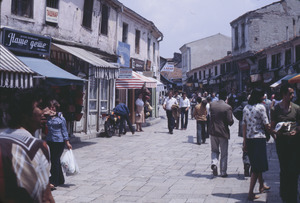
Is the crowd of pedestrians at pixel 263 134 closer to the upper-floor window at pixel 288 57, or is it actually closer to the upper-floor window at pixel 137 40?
the upper-floor window at pixel 137 40

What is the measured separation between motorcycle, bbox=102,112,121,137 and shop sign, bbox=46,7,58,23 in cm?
450

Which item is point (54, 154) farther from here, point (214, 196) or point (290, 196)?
point (290, 196)

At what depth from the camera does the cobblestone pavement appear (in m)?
5.72

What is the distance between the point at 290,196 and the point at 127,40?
16.2m

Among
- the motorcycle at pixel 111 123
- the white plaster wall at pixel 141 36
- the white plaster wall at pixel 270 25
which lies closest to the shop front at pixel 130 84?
the motorcycle at pixel 111 123

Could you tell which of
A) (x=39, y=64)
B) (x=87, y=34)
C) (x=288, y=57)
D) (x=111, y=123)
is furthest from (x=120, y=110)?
(x=288, y=57)

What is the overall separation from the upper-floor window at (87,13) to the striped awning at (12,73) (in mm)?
6292

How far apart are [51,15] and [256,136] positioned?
29.4ft

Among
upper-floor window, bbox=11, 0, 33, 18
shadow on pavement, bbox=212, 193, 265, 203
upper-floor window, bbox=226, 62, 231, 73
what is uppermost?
upper-floor window, bbox=226, 62, 231, 73

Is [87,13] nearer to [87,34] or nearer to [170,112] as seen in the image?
[87,34]

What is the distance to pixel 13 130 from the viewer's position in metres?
2.14

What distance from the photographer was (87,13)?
48.6 feet

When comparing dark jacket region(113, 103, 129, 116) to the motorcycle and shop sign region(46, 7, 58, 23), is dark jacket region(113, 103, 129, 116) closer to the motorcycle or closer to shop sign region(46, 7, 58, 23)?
the motorcycle

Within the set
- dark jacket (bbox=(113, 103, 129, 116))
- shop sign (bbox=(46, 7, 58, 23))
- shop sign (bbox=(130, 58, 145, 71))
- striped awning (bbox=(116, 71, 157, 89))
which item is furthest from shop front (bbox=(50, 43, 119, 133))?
shop sign (bbox=(130, 58, 145, 71))
